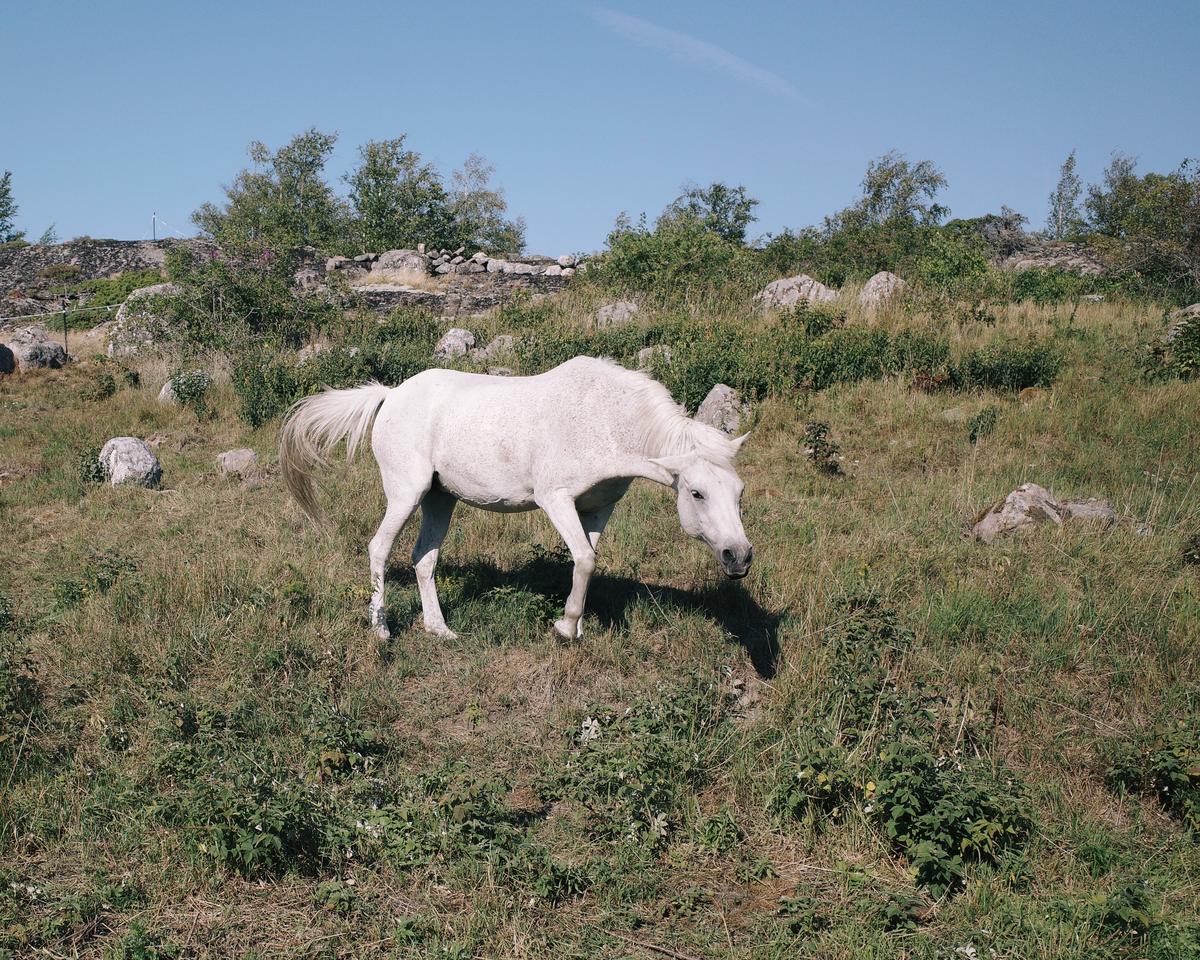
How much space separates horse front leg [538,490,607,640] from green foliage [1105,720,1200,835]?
3.29 meters

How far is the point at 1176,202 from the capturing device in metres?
20.8

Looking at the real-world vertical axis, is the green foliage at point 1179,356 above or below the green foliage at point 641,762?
above

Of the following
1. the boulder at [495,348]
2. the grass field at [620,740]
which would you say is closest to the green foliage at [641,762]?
the grass field at [620,740]

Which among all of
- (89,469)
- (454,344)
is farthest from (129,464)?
(454,344)

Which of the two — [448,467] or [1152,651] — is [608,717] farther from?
[1152,651]

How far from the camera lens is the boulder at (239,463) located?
11.1 metres

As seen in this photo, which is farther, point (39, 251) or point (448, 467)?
point (39, 251)

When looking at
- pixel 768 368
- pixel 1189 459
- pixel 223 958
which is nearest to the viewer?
pixel 223 958

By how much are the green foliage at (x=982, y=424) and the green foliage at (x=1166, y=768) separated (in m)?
6.00

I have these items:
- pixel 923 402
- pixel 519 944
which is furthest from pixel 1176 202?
pixel 519 944

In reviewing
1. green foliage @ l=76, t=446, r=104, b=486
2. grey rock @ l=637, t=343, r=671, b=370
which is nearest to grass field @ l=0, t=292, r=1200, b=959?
green foliage @ l=76, t=446, r=104, b=486

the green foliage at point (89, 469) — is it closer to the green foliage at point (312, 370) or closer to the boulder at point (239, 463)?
the boulder at point (239, 463)

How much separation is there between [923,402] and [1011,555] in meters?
4.70

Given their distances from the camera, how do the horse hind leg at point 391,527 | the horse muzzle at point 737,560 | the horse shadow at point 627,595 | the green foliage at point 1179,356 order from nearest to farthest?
the horse muzzle at point 737,560
the horse shadow at point 627,595
the horse hind leg at point 391,527
the green foliage at point 1179,356
